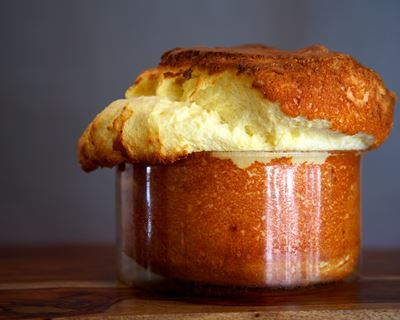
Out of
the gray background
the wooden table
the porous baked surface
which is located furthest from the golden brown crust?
the gray background

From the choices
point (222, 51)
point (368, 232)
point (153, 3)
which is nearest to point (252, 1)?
point (153, 3)

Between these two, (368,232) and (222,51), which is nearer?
(222,51)

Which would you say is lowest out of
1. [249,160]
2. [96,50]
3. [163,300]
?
[163,300]

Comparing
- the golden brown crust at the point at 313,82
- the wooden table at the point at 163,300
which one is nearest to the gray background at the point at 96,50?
the wooden table at the point at 163,300

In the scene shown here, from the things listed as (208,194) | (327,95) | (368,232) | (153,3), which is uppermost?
(153,3)

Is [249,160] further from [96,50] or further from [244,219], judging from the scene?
[96,50]

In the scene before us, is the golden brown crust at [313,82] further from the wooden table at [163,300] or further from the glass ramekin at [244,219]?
the wooden table at [163,300]

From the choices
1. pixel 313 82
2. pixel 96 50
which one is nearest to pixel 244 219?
pixel 313 82

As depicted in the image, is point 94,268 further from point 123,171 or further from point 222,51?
point 222,51
